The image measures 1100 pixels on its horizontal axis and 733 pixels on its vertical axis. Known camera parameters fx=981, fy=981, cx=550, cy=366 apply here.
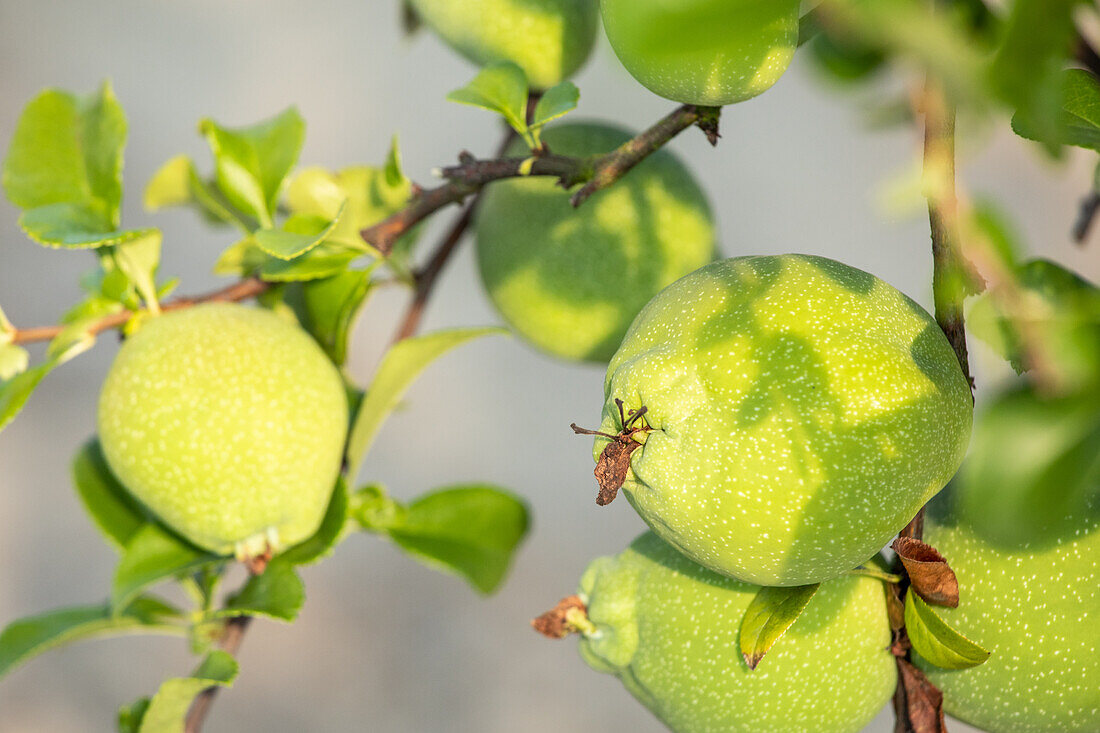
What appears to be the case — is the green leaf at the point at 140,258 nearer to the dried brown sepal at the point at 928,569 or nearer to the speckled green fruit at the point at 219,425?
the speckled green fruit at the point at 219,425

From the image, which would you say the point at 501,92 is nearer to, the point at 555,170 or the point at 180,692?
the point at 555,170

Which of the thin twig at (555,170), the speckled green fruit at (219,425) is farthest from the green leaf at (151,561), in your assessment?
the thin twig at (555,170)

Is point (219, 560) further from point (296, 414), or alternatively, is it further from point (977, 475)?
point (977, 475)

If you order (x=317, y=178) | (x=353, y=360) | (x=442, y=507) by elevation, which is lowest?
(x=353, y=360)

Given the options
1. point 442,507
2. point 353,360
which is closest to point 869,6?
point 442,507

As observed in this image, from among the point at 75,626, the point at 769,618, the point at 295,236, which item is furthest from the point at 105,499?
the point at 769,618

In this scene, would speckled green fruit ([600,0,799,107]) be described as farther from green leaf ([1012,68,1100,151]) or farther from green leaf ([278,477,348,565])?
green leaf ([278,477,348,565])
